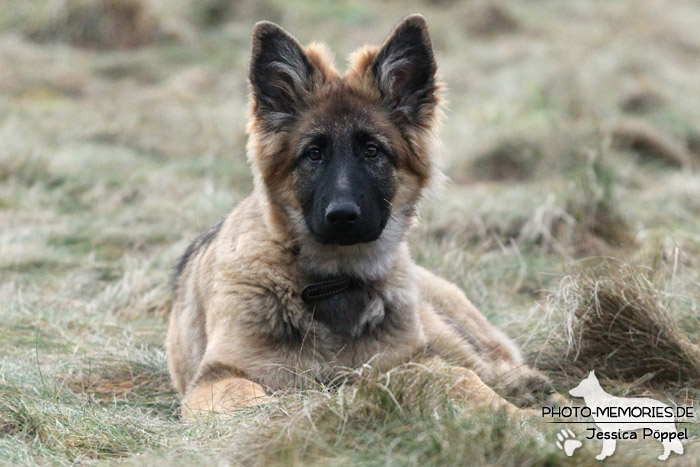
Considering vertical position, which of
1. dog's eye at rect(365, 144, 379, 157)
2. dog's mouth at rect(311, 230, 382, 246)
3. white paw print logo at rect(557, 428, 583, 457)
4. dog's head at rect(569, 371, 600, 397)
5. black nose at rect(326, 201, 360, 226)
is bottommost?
dog's head at rect(569, 371, 600, 397)

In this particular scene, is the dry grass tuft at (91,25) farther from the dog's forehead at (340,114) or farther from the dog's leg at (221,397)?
the dog's leg at (221,397)

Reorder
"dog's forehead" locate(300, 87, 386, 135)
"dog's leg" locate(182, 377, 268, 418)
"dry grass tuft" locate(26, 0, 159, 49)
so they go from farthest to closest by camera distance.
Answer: "dry grass tuft" locate(26, 0, 159, 49) < "dog's forehead" locate(300, 87, 386, 135) < "dog's leg" locate(182, 377, 268, 418)

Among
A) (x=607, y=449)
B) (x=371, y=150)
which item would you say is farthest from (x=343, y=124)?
(x=607, y=449)

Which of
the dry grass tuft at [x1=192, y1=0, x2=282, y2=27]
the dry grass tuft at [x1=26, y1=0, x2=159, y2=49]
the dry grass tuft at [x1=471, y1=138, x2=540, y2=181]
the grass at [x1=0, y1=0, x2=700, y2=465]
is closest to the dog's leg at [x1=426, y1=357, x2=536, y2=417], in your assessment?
the grass at [x1=0, y1=0, x2=700, y2=465]

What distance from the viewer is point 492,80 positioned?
1530 centimetres

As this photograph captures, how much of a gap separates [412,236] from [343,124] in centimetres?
313

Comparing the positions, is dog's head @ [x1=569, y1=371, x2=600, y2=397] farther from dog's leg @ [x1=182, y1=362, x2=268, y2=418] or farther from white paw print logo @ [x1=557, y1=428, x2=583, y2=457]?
dog's leg @ [x1=182, y1=362, x2=268, y2=418]

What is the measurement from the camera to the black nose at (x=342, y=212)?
4.55 meters

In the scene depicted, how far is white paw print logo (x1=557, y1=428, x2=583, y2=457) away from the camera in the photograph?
325cm

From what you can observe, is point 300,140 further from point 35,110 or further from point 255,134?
point 35,110

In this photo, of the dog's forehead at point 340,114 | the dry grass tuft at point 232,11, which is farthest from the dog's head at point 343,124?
the dry grass tuft at point 232,11

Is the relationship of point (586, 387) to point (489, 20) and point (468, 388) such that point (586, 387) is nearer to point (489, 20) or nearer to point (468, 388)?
point (468, 388)

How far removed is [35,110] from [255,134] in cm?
813

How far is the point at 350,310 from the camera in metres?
4.89
